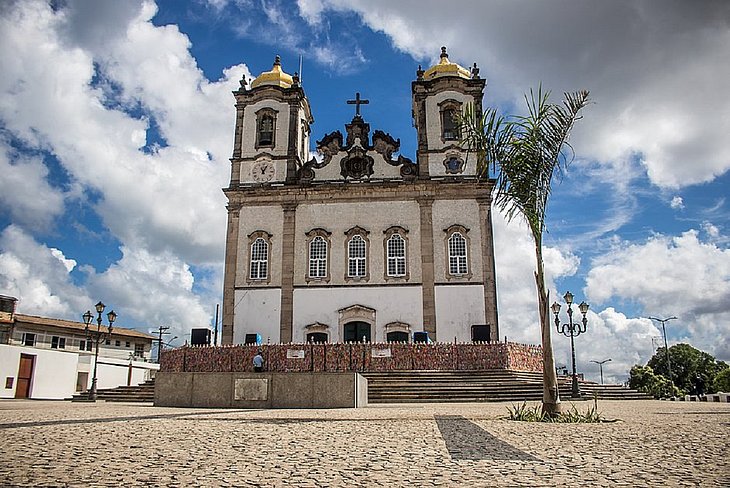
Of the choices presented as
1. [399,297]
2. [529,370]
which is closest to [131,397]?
[399,297]

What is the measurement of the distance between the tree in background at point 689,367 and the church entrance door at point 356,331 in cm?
4094

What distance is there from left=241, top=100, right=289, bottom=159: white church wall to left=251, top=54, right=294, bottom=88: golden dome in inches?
52.4

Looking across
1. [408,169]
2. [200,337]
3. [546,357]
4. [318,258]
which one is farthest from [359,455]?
[408,169]

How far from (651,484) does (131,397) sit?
20.5 metres

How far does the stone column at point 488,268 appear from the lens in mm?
28375

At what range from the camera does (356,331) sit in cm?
2931

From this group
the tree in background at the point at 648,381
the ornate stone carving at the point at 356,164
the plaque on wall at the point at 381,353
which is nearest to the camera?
the plaque on wall at the point at 381,353

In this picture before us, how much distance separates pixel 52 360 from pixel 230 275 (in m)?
9.79

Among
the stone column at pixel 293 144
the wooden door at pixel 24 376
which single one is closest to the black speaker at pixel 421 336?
the stone column at pixel 293 144

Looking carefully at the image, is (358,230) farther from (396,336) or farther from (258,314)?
(258,314)

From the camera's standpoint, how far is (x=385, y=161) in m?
32.5

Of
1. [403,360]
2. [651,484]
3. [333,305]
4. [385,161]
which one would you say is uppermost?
[385,161]

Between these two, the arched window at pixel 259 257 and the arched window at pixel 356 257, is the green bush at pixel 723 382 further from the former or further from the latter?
the arched window at pixel 259 257

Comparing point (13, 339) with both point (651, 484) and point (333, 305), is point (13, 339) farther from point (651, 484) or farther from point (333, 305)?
point (651, 484)
